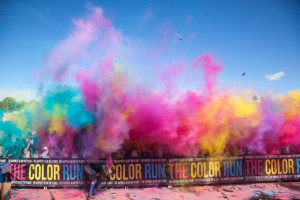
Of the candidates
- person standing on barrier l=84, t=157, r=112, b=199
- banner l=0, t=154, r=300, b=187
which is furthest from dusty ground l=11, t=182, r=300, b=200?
person standing on barrier l=84, t=157, r=112, b=199

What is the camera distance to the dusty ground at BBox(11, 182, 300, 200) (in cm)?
704

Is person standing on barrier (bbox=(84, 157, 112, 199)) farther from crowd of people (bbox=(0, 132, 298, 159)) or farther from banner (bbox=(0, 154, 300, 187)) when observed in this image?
crowd of people (bbox=(0, 132, 298, 159))

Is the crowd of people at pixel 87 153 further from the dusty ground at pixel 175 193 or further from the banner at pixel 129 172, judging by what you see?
the dusty ground at pixel 175 193

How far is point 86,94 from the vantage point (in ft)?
27.0

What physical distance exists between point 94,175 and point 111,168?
70 centimetres

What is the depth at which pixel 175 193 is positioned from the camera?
738 cm

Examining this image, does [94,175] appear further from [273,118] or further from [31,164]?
[273,118]

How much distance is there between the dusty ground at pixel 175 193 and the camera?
7.04 meters

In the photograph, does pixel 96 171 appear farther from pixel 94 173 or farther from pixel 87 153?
pixel 87 153

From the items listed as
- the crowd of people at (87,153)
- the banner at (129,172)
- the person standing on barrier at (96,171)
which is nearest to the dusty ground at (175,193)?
the banner at (129,172)

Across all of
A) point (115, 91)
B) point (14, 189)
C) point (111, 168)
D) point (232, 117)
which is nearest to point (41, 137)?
point (14, 189)

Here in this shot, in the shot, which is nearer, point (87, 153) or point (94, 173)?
point (94, 173)

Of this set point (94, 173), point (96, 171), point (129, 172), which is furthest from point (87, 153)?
point (129, 172)

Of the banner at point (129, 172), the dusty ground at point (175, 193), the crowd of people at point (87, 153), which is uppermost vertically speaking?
the crowd of people at point (87, 153)
